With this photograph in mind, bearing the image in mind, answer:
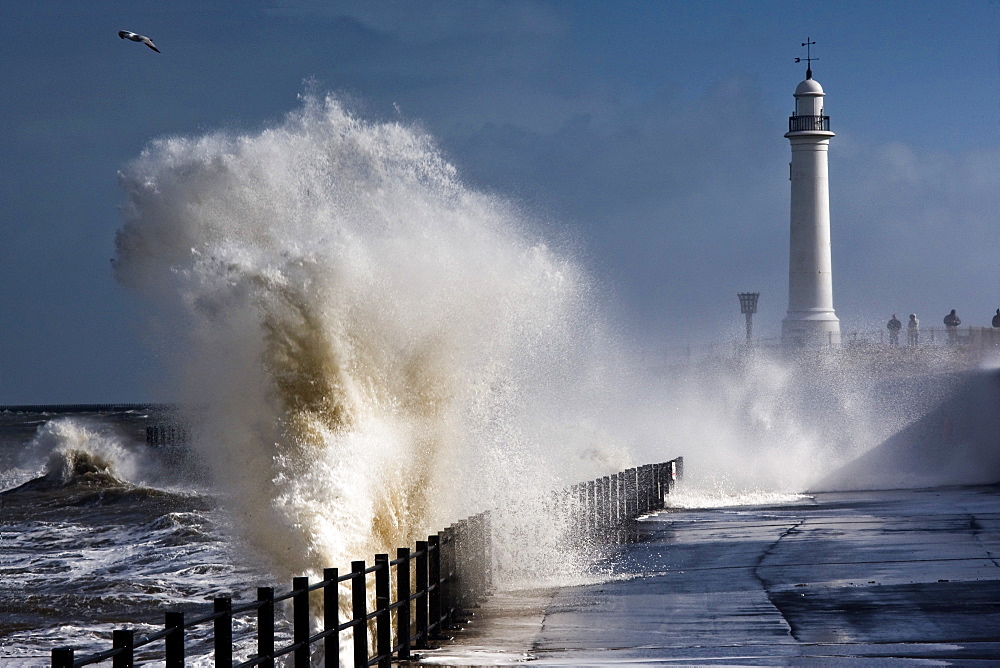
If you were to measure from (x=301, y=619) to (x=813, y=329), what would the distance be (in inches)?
2111

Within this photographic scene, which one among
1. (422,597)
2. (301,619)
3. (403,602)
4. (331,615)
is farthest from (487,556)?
(301,619)

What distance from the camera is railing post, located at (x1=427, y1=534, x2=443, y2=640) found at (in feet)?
35.8

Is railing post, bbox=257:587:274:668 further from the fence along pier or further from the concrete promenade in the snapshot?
the concrete promenade

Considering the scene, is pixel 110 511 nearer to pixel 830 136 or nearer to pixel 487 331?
pixel 487 331

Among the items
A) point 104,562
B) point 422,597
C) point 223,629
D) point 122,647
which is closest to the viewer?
point 122,647

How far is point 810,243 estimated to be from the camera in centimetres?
→ 5962

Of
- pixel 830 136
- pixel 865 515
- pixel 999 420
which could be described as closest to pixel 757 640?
pixel 865 515

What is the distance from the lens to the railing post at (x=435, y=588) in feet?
35.8

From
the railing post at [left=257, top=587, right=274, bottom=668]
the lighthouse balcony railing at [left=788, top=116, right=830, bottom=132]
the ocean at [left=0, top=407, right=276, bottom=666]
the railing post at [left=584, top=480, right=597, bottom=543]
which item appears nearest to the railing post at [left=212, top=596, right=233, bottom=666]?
the railing post at [left=257, top=587, right=274, bottom=668]

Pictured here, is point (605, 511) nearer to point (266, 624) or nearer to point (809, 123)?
point (266, 624)

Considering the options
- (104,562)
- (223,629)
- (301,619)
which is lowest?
(104,562)

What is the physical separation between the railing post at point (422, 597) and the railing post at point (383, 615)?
817 millimetres

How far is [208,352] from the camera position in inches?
714

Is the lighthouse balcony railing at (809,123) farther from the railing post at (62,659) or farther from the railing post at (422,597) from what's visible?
the railing post at (62,659)
